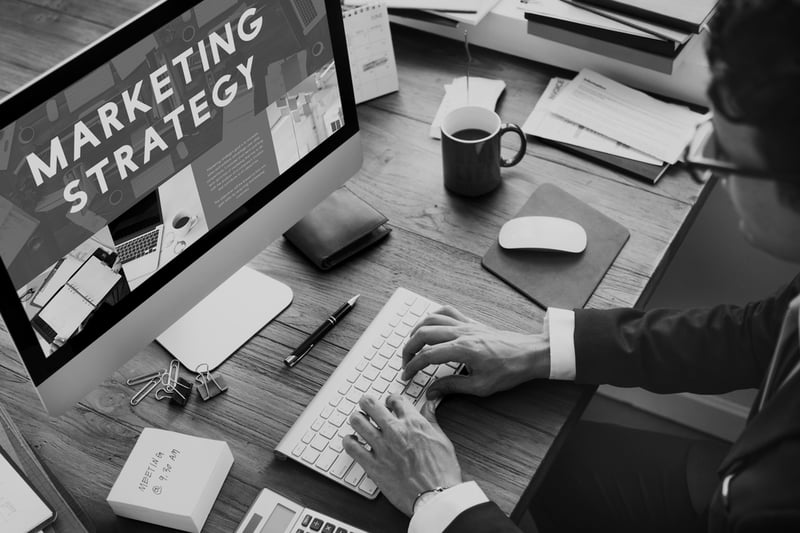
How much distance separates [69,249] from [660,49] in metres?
1.03

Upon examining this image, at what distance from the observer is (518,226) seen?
4.30 feet

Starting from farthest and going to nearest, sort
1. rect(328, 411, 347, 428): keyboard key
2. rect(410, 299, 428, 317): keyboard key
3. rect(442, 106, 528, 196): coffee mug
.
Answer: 1. rect(442, 106, 528, 196): coffee mug
2. rect(410, 299, 428, 317): keyboard key
3. rect(328, 411, 347, 428): keyboard key

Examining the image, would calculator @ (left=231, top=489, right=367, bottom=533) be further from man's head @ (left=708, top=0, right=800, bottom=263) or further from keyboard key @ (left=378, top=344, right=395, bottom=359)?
man's head @ (left=708, top=0, right=800, bottom=263)

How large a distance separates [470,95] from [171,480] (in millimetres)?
883

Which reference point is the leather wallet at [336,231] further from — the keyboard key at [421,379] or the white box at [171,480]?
the white box at [171,480]

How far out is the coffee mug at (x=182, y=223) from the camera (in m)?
1.06

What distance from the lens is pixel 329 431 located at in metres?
1.10

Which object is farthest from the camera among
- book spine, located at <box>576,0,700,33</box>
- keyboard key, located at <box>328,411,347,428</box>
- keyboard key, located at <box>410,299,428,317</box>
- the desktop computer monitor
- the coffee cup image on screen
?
book spine, located at <box>576,0,700,33</box>

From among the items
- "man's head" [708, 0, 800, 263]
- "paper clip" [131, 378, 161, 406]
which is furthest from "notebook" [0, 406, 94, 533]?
"man's head" [708, 0, 800, 263]

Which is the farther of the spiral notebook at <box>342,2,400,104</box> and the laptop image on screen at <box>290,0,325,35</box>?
the spiral notebook at <box>342,2,400,104</box>

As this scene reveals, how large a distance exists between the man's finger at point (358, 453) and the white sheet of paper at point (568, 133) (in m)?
0.68

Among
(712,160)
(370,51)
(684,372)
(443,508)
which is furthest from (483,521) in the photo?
(370,51)

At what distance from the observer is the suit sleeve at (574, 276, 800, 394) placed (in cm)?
114

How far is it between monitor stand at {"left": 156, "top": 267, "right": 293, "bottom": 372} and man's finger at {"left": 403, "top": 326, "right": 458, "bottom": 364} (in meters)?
0.22
